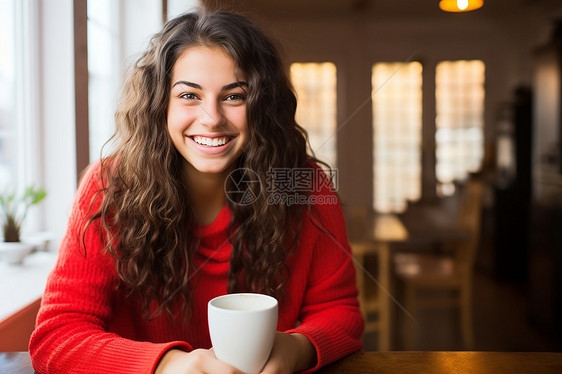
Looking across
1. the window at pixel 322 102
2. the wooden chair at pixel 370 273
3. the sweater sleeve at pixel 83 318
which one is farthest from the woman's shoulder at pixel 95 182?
the window at pixel 322 102

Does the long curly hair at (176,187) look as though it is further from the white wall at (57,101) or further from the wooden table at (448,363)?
the white wall at (57,101)

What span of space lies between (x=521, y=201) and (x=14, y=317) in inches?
109

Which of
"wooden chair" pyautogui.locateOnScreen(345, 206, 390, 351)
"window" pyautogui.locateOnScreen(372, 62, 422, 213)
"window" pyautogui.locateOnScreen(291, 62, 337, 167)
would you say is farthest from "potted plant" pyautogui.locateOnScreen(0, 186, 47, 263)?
"window" pyautogui.locateOnScreen(372, 62, 422, 213)

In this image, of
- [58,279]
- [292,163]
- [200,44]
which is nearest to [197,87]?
[200,44]

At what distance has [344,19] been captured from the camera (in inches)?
132

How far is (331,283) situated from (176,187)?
315mm

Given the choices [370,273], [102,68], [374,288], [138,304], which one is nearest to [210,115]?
[138,304]

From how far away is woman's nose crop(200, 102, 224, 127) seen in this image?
771 mm

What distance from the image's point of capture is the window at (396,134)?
3332 mm

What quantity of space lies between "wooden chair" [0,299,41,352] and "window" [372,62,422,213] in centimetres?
281

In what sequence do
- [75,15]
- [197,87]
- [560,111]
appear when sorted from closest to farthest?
[197,87] < [75,15] < [560,111]

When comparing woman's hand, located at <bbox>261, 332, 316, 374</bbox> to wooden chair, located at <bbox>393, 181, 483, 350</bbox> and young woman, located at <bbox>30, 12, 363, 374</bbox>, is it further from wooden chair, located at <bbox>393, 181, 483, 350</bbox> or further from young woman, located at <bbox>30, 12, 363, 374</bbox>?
wooden chair, located at <bbox>393, 181, 483, 350</bbox>

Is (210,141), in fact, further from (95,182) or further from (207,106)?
(95,182)

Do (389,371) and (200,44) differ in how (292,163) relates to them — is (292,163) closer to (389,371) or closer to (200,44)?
(200,44)
